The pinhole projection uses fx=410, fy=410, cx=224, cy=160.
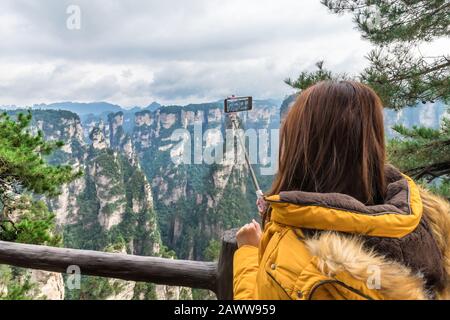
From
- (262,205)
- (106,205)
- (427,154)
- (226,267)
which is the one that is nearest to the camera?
(262,205)

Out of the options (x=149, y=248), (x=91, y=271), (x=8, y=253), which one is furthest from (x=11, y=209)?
(x=149, y=248)

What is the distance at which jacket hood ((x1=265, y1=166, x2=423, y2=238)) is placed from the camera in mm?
600

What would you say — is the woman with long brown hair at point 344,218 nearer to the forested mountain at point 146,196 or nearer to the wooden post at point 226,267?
the wooden post at point 226,267

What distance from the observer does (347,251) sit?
0.58 metres

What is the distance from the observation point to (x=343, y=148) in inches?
27.3

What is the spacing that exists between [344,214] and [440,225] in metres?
0.24

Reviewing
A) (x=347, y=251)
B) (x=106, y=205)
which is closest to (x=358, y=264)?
(x=347, y=251)

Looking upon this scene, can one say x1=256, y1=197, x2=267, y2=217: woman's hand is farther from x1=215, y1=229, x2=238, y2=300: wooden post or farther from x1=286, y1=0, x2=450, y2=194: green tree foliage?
x1=286, y1=0, x2=450, y2=194: green tree foliage

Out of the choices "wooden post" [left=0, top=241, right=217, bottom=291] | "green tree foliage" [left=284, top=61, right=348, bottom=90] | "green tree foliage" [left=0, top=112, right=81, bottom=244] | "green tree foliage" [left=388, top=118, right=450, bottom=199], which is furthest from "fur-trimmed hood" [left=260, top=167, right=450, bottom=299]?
"green tree foliage" [left=0, top=112, right=81, bottom=244]

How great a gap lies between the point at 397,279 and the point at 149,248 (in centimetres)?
3129

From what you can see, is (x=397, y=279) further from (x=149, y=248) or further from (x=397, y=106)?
(x=149, y=248)

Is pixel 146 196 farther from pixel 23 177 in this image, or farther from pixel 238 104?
pixel 238 104

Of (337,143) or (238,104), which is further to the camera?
(238,104)

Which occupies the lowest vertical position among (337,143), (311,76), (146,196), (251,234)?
(146,196)
